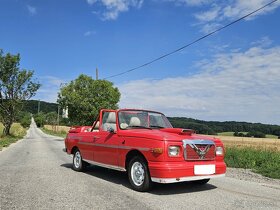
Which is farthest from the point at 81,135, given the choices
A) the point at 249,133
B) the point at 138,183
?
the point at 249,133

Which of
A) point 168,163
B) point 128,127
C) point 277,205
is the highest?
point 128,127

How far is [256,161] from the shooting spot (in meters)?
12.3

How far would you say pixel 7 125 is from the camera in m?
38.6

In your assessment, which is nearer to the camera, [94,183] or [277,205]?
[277,205]

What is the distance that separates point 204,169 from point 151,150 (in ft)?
3.84

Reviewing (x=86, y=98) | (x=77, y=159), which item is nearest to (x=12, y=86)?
(x=86, y=98)

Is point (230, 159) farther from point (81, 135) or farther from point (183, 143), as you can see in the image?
point (183, 143)

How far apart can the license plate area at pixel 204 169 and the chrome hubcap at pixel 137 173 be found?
105cm

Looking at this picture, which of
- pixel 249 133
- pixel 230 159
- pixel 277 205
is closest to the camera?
pixel 277 205

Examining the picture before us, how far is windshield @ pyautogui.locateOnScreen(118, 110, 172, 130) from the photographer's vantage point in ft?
27.1

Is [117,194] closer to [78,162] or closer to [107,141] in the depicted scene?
[107,141]

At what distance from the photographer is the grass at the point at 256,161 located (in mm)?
10497

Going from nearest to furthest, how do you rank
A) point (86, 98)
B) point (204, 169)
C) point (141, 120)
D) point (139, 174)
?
point (204, 169)
point (139, 174)
point (141, 120)
point (86, 98)

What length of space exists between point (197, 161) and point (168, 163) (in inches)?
27.8
